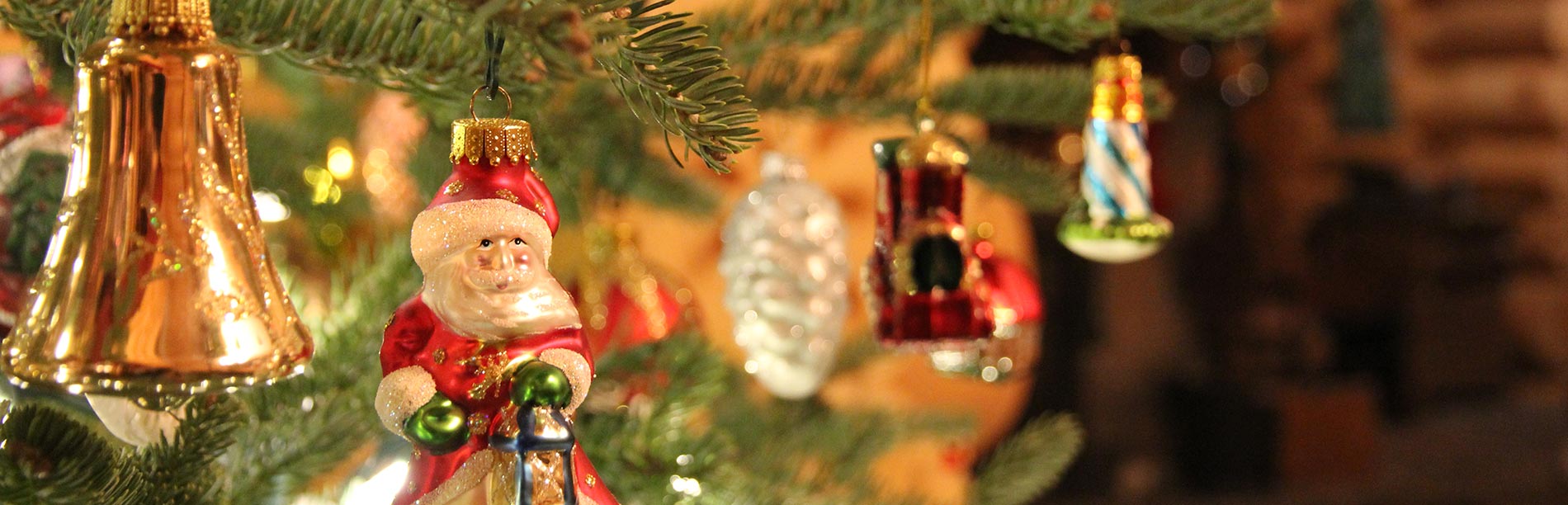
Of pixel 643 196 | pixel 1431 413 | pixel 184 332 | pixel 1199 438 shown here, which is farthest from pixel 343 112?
pixel 1431 413

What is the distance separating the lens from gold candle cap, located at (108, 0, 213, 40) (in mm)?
418

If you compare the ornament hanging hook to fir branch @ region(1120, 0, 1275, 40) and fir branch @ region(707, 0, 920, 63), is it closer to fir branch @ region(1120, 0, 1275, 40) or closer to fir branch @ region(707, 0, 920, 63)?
fir branch @ region(707, 0, 920, 63)

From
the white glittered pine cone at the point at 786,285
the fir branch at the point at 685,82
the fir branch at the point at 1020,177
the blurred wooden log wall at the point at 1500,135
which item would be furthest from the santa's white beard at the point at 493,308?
the blurred wooden log wall at the point at 1500,135

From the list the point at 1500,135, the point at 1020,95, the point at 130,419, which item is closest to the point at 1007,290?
the point at 1020,95

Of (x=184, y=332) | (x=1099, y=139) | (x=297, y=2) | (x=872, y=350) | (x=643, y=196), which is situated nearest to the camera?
(x=184, y=332)

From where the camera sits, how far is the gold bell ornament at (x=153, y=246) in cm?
40

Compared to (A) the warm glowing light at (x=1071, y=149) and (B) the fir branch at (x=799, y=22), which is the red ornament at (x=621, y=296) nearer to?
(B) the fir branch at (x=799, y=22)

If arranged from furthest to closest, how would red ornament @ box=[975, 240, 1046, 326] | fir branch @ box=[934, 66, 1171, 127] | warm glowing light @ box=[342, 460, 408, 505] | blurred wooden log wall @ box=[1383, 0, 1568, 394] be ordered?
blurred wooden log wall @ box=[1383, 0, 1568, 394] → red ornament @ box=[975, 240, 1046, 326] → fir branch @ box=[934, 66, 1171, 127] → warm glowing light @ box=[342, 460, 408, 505]

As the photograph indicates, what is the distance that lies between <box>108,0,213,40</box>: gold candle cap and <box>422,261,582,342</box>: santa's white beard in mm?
143

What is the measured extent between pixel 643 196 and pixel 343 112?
0.33 meters

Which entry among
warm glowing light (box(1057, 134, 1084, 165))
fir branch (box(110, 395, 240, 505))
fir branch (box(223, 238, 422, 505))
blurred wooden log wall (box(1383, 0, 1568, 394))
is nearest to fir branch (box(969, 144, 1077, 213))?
warm glowing light (box(1057, 134, 1084, 165))

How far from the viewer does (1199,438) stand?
3141 mm

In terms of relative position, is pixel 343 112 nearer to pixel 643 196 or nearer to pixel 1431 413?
pixel 643 196

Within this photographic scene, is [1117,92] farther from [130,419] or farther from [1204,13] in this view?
[130,419]
